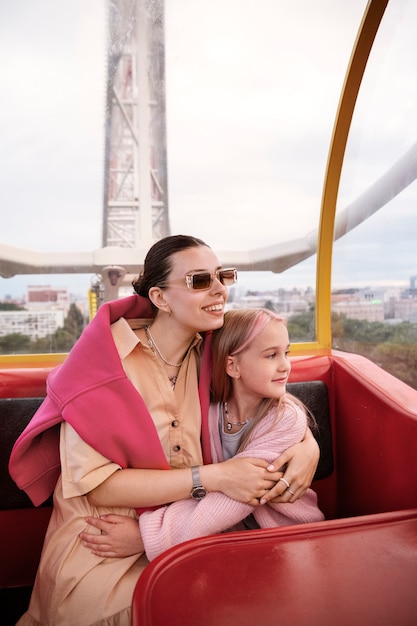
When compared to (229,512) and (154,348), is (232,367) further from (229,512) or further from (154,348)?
(229,512)

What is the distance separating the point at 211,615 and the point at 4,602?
1530 millimetres

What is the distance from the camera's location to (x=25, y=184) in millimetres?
2879

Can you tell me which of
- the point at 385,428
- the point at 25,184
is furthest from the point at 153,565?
the point at 25,184

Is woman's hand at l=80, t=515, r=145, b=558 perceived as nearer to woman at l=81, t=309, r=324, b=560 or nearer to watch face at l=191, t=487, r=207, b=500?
woman at l=81, t=309, r=324, b=560

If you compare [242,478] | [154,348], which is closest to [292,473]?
[242,478]

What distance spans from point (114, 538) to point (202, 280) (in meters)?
0.81

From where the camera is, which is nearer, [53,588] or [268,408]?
[53,588]

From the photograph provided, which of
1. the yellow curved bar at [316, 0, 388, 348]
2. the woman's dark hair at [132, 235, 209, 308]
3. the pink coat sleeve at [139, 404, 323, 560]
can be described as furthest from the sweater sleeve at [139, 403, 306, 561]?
the yellow curved bar at [316, 0, 388, 348]

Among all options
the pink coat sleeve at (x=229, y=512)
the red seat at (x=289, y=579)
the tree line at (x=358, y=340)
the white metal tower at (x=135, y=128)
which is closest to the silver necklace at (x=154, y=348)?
the pink coat sleeve at (x=229, y=512)

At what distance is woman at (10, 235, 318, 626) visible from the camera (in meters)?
Answer: 1.44

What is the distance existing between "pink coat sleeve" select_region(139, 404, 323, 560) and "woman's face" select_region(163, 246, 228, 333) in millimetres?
373

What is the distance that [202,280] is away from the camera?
5.33 ft

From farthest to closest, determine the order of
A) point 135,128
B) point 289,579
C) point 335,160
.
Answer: point 135,128
point 335,160
point 289,579

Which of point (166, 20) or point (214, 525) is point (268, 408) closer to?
point (214, 525)
